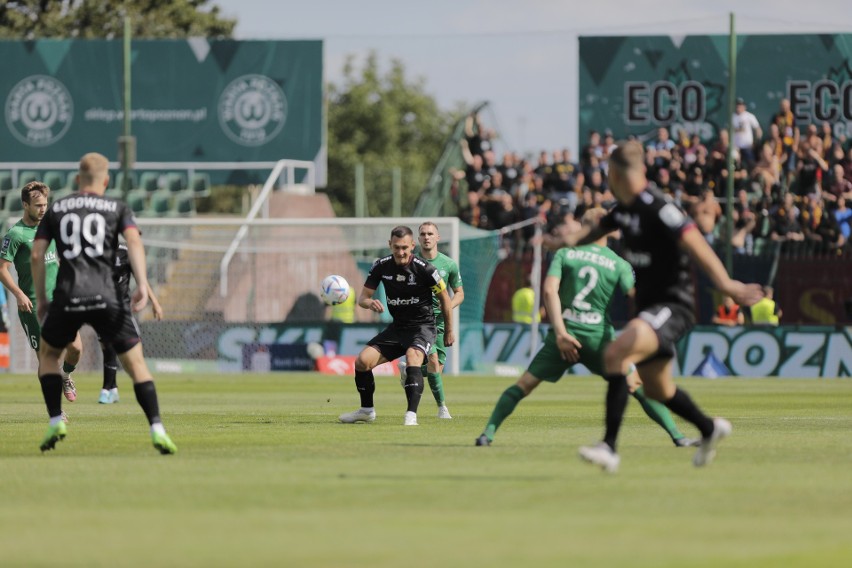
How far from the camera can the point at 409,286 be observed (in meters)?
16.1

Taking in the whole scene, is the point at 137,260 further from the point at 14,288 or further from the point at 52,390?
the point at 14,288

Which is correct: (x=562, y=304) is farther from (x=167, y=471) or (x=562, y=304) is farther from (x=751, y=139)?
(x=751, y=139)

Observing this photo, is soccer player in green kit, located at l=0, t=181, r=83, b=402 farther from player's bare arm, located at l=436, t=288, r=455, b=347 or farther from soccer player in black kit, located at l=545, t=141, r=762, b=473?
soccer player in black kit, located at l=545, t=141, r=762, b=473

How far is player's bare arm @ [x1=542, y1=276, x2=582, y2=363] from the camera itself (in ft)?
38.2

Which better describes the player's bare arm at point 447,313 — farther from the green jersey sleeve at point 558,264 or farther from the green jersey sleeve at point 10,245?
the green jersey sleeve at point 10,245

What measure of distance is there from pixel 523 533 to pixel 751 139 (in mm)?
30018

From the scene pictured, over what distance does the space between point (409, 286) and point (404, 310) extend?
26cm

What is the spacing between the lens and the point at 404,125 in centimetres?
11162

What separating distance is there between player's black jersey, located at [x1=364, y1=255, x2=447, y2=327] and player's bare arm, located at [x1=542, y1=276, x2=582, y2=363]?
13.4 ft

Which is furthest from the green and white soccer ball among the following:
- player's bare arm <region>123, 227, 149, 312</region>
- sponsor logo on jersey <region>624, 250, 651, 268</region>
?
sponsor logo on jersey <region>624, 250, 651, 268</region>

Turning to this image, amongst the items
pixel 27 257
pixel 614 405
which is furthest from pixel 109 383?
pixel 614 405

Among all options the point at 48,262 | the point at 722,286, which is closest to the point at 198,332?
the point at 48,262

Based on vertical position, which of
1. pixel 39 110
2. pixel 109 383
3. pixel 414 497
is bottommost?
pixel 109 383

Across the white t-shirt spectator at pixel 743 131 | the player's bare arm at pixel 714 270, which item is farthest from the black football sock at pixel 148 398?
the white t-shirt spectator at pixel 743 131
